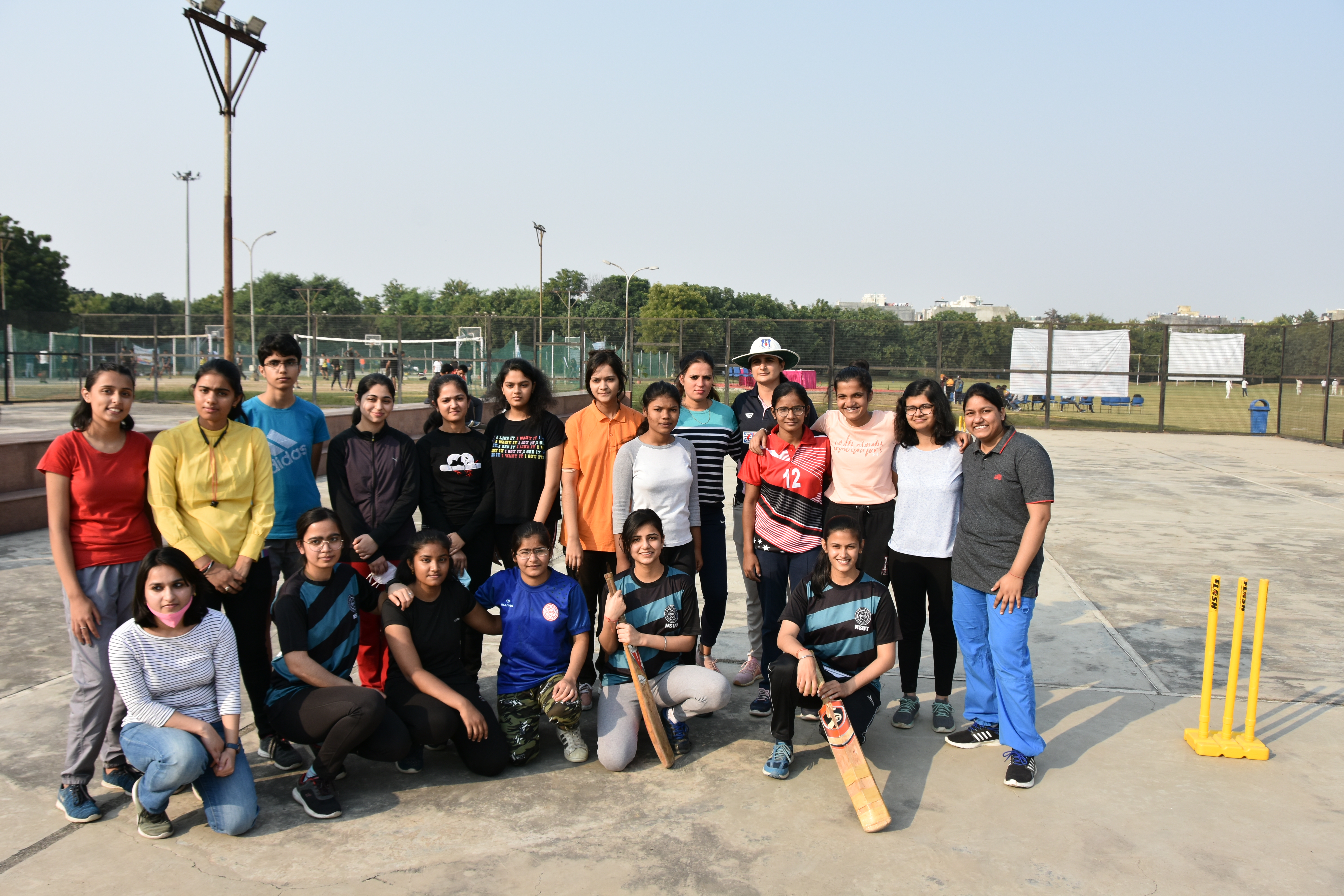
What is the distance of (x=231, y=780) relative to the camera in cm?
327

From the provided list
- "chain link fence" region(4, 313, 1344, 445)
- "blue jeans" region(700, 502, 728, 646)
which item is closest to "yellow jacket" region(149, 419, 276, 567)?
"blue jeans" region(700, 502, 728, 646)

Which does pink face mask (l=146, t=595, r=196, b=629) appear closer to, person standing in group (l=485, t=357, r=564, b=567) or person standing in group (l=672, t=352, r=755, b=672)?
person standing in group (l=485, t=357, r=564, b=567)

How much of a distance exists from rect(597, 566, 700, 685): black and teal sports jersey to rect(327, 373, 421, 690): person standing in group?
1.07 meters

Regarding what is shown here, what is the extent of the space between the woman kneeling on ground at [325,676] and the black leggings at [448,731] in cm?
6

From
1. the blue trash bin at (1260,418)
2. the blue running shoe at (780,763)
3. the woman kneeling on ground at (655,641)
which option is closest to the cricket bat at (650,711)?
the woman kneeling on ground at (655,641)

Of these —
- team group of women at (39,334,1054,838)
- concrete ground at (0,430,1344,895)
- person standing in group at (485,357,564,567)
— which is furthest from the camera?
person standing in group at (485,357,564,567)

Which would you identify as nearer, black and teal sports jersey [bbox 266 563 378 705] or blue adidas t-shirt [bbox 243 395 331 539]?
black and teal sports jersey [bbox 266 563 378 705]

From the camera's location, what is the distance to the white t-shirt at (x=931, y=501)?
4129 millimetres

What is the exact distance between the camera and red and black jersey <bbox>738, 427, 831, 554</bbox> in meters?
4.43

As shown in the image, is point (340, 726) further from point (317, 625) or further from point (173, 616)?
point (173, 616)

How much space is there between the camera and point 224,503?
3691 mm

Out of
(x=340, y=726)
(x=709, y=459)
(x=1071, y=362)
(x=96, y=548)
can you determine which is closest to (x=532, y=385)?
(x=709, y=459)

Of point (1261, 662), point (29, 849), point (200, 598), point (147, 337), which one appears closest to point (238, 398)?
point (200, 598)

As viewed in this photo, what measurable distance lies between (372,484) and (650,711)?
1687 millimetres
